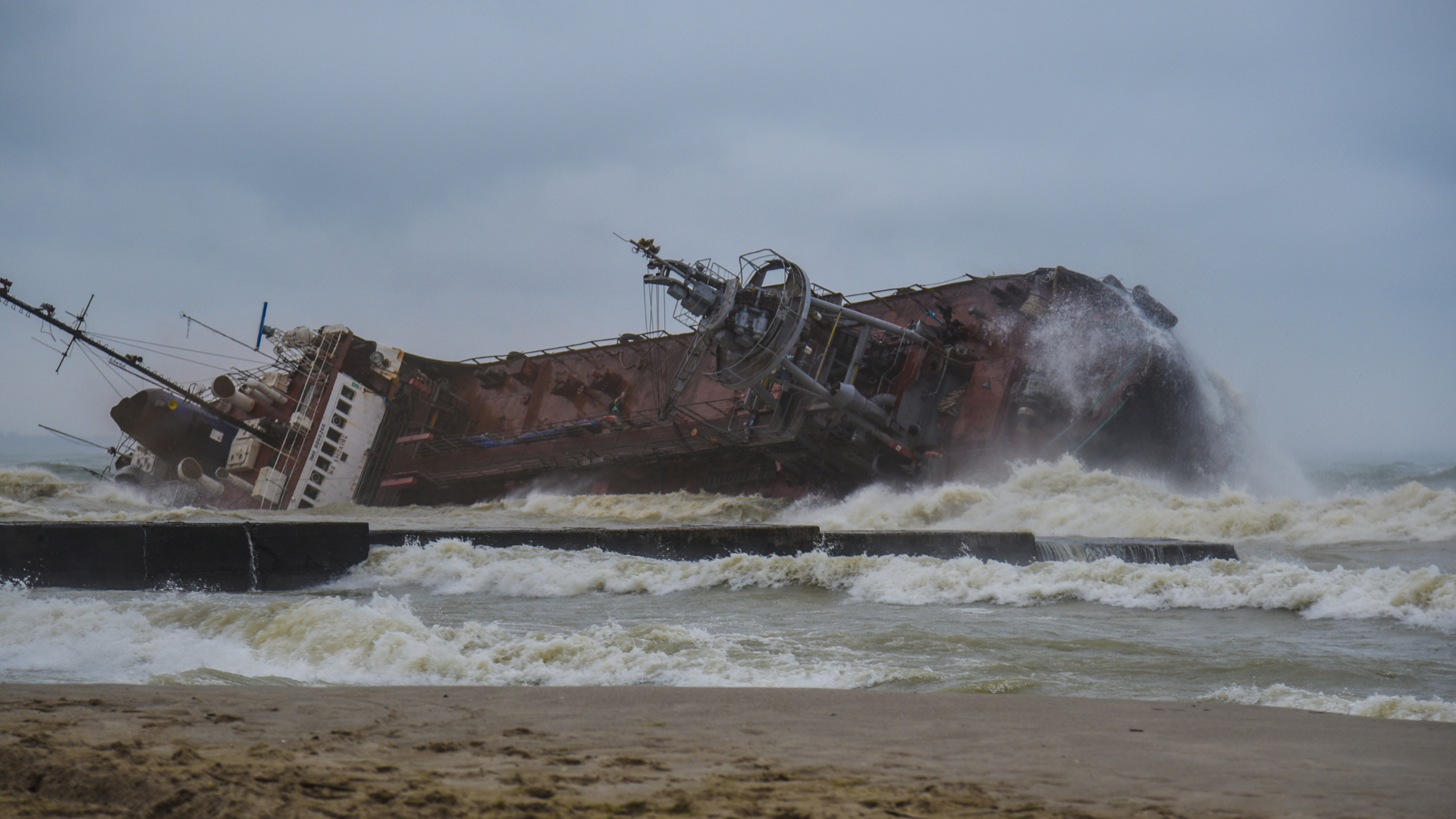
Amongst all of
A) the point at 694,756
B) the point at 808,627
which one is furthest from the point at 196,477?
the point at 694,756

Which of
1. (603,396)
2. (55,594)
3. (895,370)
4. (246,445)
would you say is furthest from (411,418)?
(55,594)

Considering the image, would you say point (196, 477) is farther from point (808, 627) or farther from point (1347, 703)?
point (1347, 703)

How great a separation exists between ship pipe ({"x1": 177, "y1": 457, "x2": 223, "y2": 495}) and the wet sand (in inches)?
964

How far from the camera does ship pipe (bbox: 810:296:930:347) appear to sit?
18703mm

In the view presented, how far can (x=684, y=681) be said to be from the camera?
5.56 metres

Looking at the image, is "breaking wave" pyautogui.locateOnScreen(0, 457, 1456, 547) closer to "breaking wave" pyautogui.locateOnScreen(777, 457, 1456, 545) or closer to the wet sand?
"breaking wave" pyautogui.locateOnScreen(777, 457, 1456, 545)

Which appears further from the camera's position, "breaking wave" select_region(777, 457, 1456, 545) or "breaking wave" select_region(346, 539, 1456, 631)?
"breaking wave" select_region(777, 457, 1456, 545)

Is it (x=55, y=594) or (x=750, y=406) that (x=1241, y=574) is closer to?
(x=55, y=594)

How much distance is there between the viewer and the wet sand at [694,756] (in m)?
2.51

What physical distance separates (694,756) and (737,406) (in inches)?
735

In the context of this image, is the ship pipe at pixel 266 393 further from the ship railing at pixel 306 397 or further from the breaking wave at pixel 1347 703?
the breaking wave at pixel 1347 703

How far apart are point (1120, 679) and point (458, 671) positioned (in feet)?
12.3

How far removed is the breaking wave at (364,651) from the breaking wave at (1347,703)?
1.64 m

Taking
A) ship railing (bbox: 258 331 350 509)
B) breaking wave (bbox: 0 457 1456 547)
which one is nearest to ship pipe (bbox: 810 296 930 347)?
breaking wave (bbox: 0 457 1456 547)
